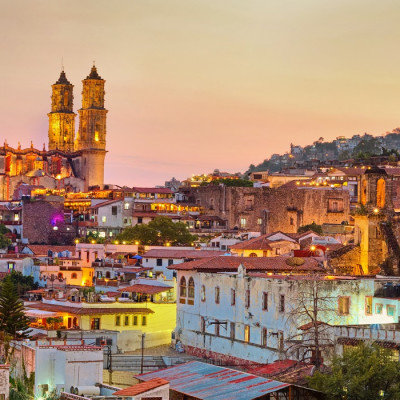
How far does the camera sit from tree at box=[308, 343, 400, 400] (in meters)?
31.0

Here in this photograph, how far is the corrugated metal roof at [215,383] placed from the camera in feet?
103

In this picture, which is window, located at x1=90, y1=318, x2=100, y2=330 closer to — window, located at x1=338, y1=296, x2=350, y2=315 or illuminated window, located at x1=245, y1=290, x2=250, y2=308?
illuminated window, located at x1=245, y1=290, x2=250, y2=308

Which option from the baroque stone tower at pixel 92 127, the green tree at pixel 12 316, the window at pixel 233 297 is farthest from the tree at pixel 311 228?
the green tree at pixel 12 316

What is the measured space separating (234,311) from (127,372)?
19.7 feet

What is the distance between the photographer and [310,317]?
39.1m

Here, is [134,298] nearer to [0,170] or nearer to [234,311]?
[234,311]


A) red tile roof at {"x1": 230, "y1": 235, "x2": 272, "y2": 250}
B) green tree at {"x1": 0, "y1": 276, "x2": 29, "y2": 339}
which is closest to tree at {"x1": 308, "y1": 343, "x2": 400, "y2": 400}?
green tree at {"x1": 0, "y1": 276, "x2": 29, "y2": 339}

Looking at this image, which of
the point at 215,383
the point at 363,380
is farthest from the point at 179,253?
the point at 363,380

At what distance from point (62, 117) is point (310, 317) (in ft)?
308

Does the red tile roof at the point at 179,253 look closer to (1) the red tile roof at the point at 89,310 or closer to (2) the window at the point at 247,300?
(1) the red tile roof at the point at 89,310

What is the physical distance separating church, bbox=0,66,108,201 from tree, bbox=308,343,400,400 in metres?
86.8

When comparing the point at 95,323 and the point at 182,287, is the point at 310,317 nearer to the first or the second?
the point at 182,287

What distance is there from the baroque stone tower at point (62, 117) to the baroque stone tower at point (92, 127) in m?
4.63

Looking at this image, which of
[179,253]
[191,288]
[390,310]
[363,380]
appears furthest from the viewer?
[179,253]
